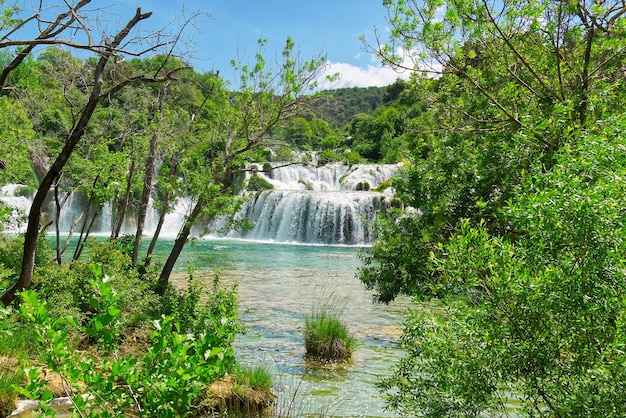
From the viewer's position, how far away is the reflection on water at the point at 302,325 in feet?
21.3

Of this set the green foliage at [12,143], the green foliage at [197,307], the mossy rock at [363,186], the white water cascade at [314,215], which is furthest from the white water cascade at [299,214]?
the green foliage at [197,307]

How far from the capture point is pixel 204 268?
738 inches

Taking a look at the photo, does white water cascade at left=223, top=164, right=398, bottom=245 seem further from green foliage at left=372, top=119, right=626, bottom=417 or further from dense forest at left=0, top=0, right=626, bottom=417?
green foliage at left=372, top=119, right=626, bottom=417

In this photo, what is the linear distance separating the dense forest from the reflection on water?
26.1 inches

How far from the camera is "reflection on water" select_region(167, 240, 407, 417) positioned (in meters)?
6.49

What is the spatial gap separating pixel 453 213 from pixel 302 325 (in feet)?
16.2

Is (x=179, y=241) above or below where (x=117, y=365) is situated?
above

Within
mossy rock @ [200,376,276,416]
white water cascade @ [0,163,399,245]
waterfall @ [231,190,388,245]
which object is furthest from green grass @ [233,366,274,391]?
waterfall @ [231,190,388,245]

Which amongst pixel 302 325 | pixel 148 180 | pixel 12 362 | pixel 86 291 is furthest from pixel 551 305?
pixel 148 180

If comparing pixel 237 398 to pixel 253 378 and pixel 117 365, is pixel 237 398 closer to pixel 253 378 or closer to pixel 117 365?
pixel 253 378

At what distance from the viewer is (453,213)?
21.2 feet

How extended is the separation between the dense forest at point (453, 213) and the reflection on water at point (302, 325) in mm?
662

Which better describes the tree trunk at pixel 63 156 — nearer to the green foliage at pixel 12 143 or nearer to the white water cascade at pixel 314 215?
the green foliage at pixel 12 143

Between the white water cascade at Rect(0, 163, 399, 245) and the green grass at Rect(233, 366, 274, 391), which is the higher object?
the white water cascade at Rect(0, 163, 399, 245)
